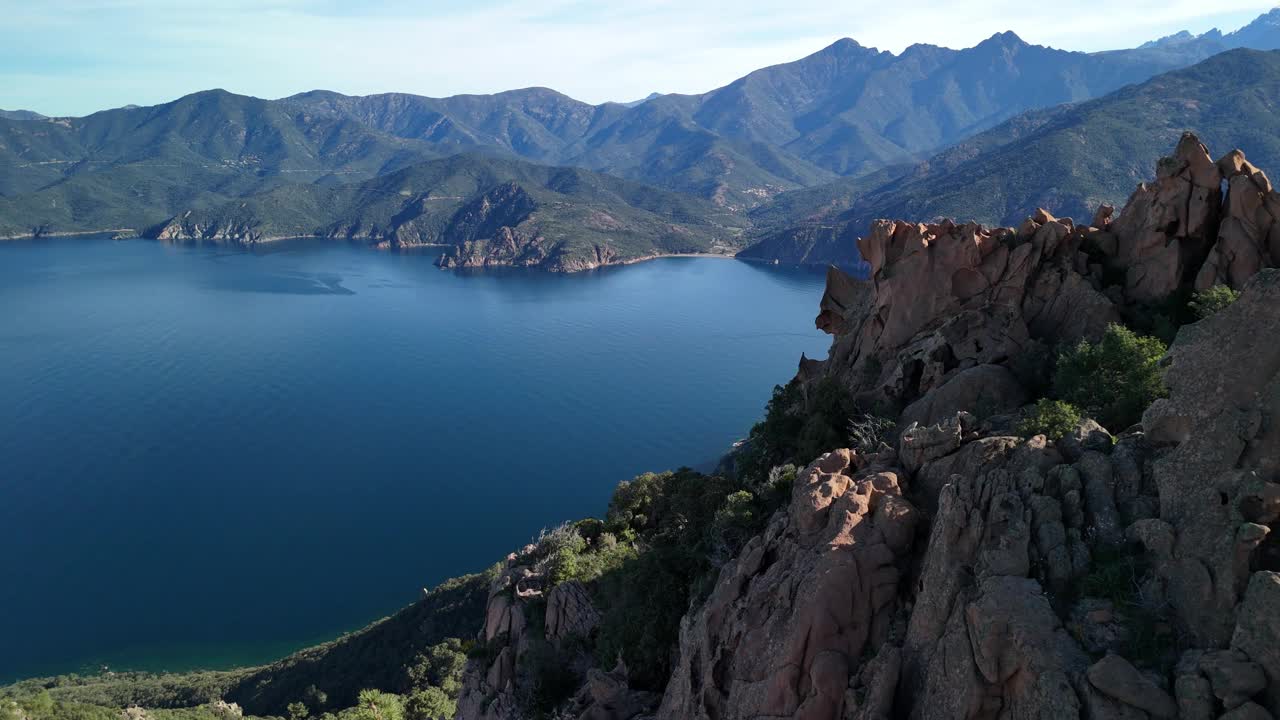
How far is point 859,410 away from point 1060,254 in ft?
42.0

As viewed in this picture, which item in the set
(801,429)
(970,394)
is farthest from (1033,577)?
(801,429)

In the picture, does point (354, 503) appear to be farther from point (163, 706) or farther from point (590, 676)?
point (590, 676)

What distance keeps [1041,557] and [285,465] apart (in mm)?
130961

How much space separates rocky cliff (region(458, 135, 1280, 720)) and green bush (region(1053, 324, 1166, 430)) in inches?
87.6

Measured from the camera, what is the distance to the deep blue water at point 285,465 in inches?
3730

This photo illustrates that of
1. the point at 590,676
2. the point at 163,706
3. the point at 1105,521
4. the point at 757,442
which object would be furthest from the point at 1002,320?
the point at 163,706

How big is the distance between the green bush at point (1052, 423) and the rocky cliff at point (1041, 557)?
10.4 inches

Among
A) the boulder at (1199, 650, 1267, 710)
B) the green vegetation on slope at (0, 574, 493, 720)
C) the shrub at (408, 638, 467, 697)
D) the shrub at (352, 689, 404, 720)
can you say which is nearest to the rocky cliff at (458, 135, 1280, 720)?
the boulder at (1199, 650, 1267, 710)

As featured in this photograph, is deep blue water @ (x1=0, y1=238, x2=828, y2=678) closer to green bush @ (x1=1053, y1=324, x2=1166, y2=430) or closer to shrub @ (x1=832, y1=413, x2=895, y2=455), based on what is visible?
shrub @ (x1=832, y1=413, x2=895, y2=455)

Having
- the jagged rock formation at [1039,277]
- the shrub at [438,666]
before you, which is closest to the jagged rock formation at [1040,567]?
the jagged rock formation at [1039,277]

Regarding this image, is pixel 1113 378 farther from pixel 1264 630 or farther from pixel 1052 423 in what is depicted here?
pixel 1264 630

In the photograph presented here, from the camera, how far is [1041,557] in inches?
690

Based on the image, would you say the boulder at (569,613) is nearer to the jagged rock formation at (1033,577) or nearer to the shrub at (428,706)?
the jagged rock formation at (1033,577)

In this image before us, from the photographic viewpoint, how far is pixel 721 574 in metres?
25.6
